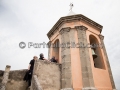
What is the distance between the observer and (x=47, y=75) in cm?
617

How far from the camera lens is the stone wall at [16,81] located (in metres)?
6.24

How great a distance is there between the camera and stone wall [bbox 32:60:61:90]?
19.2 ft

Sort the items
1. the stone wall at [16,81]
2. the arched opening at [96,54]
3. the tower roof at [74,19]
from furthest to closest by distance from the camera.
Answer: the tower roof at [74,19] < the arched opening at [96,54] < the stone wall at [16,81]

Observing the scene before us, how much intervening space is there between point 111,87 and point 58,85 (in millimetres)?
3113

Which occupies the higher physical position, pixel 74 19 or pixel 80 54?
pixel 74 19

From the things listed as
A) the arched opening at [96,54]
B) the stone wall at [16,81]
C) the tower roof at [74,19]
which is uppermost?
the tower roof at [74,19]

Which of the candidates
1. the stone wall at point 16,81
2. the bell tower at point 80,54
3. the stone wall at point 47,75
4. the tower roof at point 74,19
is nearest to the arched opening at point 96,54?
the bell tower at point 80,54

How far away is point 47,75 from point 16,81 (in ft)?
5.66

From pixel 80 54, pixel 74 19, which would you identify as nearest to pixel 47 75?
pixel 80 54

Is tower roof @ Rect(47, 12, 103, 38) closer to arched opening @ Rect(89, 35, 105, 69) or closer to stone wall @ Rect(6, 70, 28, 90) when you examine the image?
arched opening @ Rect(89, 35, 105, 69)

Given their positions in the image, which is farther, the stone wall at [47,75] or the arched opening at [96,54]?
the arched opening at [96,54]

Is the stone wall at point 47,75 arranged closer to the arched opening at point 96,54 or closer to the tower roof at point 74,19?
the arched opening at point 96,54

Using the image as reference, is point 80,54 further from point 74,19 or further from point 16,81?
point 16,81

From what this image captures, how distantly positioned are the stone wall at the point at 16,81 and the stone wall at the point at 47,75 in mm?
1214
